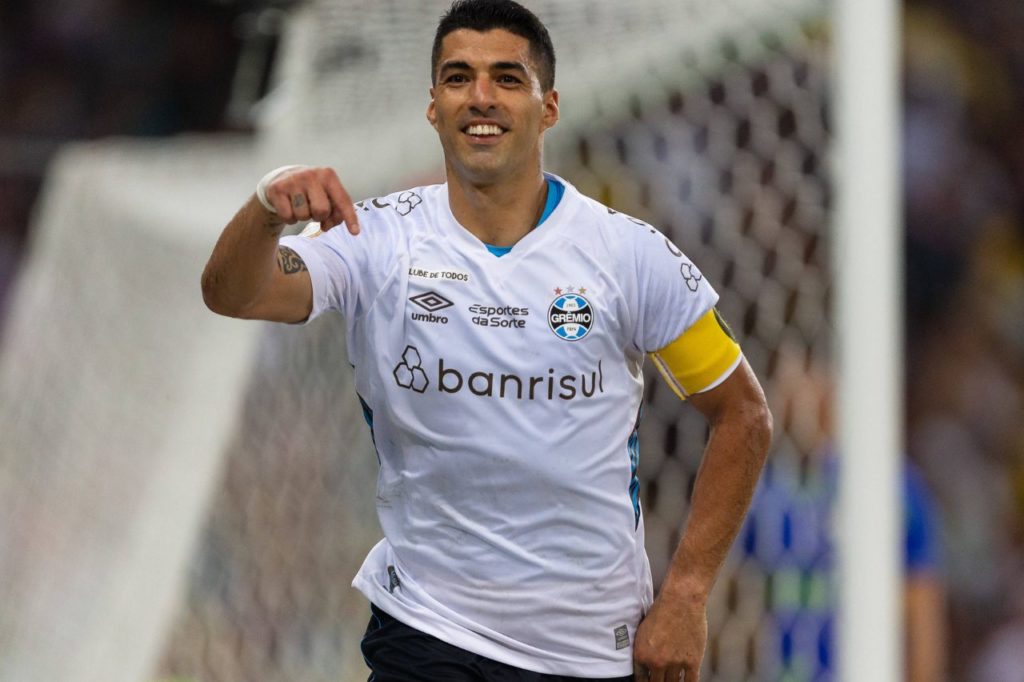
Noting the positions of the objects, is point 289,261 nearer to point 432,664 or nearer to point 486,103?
point 486,103

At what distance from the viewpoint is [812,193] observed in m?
4.18

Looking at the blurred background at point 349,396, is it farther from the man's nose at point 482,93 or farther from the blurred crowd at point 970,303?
the man's nose at point 482,93

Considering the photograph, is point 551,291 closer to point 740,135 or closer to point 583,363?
point 583,363

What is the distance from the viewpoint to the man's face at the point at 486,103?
8.68 feet

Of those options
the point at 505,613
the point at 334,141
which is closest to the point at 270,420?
the point at 334,141

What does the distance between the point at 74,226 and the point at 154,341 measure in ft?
3.24

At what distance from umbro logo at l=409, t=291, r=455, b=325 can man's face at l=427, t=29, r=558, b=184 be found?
218mm

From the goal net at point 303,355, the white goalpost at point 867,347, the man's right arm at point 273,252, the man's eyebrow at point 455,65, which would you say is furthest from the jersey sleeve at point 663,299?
the goal net at point 303,355

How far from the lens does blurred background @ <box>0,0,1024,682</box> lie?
4238mm

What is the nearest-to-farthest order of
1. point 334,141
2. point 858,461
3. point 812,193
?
point 858,461, point 812,193, point 334,141

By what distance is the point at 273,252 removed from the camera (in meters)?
2.49

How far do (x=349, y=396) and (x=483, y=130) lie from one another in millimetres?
2604

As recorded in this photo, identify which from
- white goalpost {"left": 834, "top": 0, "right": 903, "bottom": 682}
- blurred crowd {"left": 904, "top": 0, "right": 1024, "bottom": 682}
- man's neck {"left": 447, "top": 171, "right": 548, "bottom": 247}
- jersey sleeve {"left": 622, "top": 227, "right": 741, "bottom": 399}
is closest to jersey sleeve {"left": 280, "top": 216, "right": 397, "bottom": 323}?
man's neck {"left": 447, "top": 171, "right": 548, "bottom": 247}

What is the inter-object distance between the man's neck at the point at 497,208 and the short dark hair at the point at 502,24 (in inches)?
7.1
